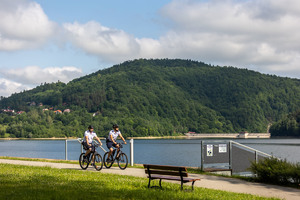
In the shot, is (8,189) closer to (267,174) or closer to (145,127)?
(267,174)

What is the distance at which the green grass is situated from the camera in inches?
382

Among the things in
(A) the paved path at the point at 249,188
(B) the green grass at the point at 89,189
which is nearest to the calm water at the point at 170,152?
(A) the paved path at the point at 249,188

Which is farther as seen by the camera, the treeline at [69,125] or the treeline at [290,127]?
the treeline at [69,125]


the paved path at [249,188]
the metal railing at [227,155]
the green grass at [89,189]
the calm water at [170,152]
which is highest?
the metal railing at [227,155]

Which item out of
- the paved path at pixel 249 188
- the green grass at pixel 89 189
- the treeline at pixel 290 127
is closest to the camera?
the green grass at pixel 89 189

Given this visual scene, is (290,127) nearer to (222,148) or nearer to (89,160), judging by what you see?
(222,148)

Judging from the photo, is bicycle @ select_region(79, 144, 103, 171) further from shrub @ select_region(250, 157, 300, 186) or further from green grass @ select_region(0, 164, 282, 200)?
shrub @ select_region(250, 157, 300, 186)

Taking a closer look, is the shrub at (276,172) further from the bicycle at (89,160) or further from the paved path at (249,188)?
the bicycle at (89,160)

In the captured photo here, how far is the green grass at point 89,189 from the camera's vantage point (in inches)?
382

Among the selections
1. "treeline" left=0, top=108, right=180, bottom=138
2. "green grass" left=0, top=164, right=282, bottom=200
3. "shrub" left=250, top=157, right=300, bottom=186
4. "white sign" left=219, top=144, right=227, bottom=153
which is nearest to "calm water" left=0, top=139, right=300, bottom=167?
"white sign" left=219, top=144, right=227, bottom=153

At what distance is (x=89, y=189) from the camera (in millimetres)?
10680

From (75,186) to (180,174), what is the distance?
2.89 m

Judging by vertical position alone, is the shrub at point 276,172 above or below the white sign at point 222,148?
below

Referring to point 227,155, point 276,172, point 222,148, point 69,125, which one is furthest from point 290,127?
point 276,172
